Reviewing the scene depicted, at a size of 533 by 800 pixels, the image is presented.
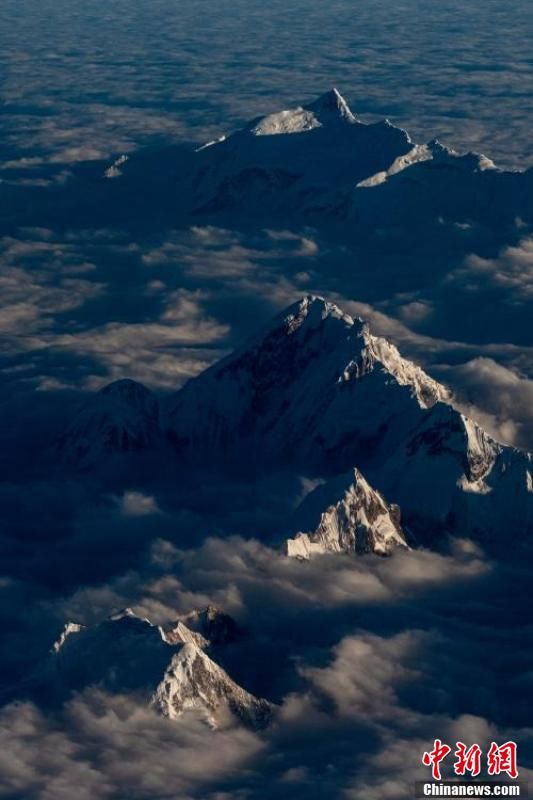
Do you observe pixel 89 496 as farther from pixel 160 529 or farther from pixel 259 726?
pixel 259 726

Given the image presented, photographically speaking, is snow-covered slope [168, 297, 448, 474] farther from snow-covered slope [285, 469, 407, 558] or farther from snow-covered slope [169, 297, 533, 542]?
snow-covered slope [285, 469, 407, 558]

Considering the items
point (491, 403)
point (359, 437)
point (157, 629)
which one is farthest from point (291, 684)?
point (491, 403)

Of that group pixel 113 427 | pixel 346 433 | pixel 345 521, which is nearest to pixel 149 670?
pixel 345 521

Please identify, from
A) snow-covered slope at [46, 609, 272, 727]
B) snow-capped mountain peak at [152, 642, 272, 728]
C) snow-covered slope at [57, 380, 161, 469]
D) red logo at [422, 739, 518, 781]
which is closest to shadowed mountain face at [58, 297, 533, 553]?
snow-covered slope at [57, 380, 161, 469]

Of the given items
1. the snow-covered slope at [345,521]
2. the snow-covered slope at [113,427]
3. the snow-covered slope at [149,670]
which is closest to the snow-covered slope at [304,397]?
the snow-covered slope at [113,427]

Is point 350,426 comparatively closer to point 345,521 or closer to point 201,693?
point 345,521
